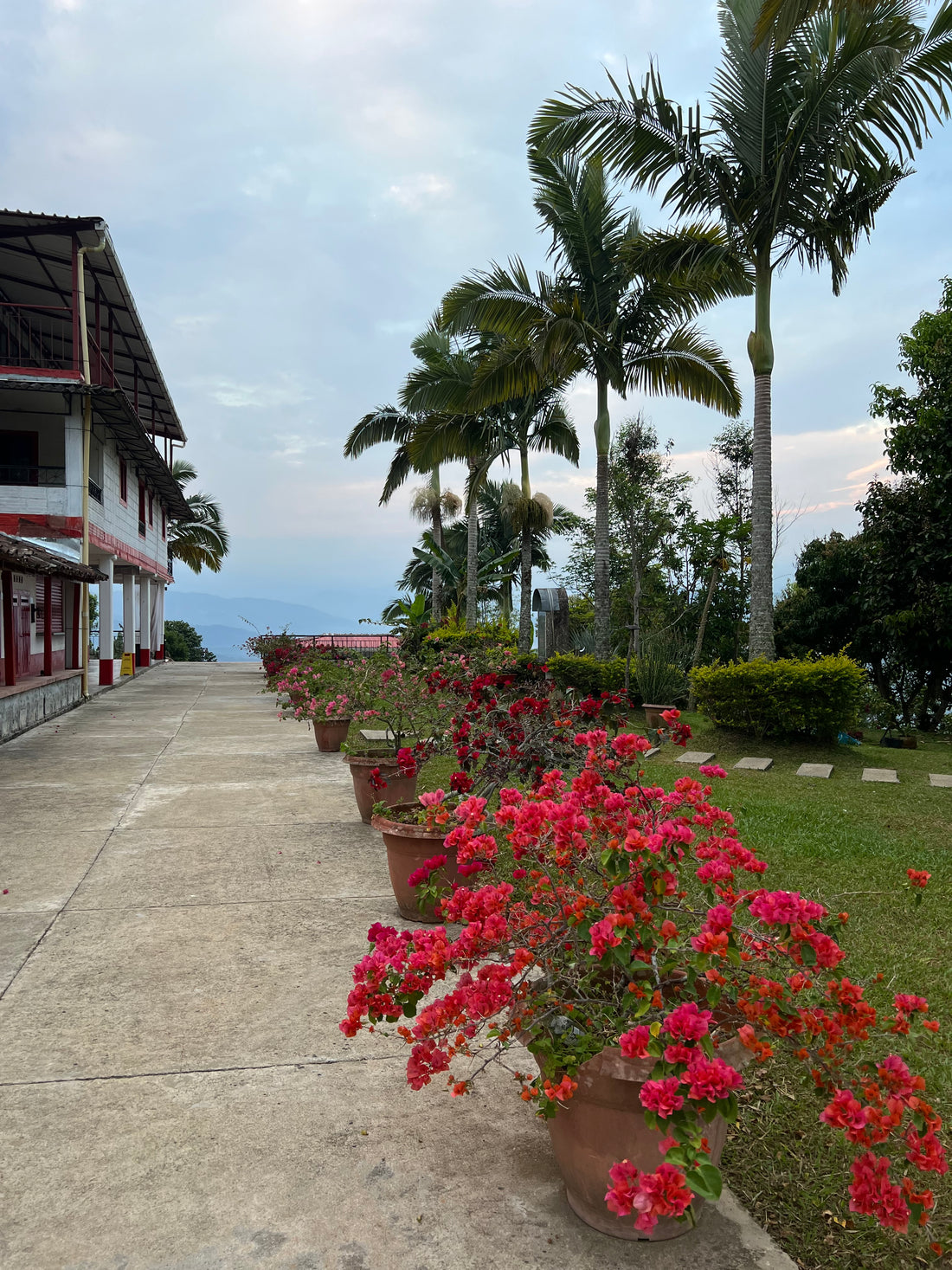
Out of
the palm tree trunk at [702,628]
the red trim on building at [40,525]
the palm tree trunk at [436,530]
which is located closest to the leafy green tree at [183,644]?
the palm tree trunk at [436,530]

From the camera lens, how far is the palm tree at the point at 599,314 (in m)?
13.7

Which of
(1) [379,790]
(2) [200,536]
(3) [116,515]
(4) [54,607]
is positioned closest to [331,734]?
(1) [379,790]

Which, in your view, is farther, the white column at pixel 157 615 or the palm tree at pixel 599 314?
the white column at pixel 157 615

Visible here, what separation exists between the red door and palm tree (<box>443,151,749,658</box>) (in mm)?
9174

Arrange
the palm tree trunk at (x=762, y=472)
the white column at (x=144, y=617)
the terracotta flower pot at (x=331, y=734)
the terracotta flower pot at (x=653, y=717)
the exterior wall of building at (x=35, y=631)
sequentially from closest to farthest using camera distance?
the terracotta flower pot at (x=331, y=734) → the palm tree trunk at (x=762, y=472) → the terracotta flower pot at (x=653, y=717) → the exterior wall of building at (x=35, y=631) → the white column at (x=144, y=617)

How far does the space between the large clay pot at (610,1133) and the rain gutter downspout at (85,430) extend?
50.9 ft

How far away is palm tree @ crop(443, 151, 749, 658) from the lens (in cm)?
1373

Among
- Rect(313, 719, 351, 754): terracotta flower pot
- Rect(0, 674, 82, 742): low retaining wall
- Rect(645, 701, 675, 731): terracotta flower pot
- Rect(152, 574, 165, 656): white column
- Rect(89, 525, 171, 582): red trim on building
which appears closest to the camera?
Rect(313, 719, 351, 754): terracotta flower pot

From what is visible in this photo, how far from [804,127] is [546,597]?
9.67 metres

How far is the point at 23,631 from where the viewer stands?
1545cm

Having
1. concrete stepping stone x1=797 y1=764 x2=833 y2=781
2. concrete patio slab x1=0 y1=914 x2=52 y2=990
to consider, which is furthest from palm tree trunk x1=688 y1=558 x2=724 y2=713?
concrete patio slab x1=0 y1=914 x2=52 y2=990

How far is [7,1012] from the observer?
11.0 feet

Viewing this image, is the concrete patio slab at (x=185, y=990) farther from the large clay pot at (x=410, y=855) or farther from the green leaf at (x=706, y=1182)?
the green leaf at (x=706, y=1182)

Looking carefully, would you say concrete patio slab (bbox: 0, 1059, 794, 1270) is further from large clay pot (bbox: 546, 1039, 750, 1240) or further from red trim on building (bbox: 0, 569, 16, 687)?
red trim on building (bbox: 0, 569, 16, 687)
